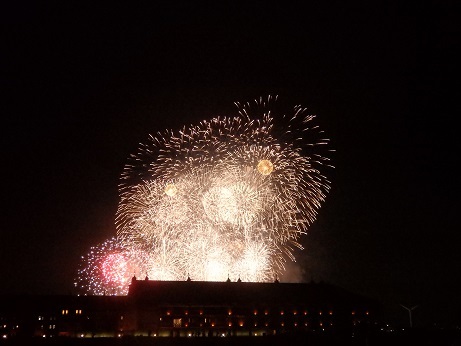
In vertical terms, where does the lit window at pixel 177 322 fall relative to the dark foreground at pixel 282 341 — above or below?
above

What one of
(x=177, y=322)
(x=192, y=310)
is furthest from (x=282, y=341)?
(x=177, y=322)

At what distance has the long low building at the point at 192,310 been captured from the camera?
7494 centimetres

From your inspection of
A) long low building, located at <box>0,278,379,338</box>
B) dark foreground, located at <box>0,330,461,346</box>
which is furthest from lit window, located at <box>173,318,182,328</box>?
dark foreground, located at <box>0,330,461,346</box>

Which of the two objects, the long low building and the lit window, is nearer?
the lit window

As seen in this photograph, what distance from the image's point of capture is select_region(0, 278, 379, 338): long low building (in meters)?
74.9

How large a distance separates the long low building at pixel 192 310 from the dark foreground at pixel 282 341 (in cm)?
872

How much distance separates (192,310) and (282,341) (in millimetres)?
19075

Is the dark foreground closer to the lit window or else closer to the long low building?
the long low building

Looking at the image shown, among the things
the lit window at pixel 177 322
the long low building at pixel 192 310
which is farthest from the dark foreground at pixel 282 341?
the lit window at pixel 177 322

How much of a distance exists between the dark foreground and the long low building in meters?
Answer: 8.72

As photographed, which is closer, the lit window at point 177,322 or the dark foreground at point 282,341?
the dark foreground at point 282,341

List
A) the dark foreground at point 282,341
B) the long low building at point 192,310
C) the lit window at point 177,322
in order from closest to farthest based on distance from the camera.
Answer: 1. the dark foreground at point 282,341
2. the lit window at point 177,322
3. the long low building at point 192,310

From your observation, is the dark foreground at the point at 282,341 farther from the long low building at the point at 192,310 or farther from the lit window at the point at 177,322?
the lit window at the point at 177,322

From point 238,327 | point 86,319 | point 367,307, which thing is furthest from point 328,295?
point 86,319
